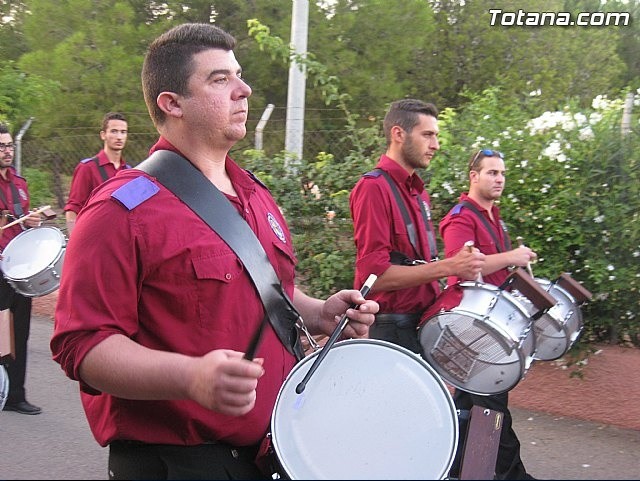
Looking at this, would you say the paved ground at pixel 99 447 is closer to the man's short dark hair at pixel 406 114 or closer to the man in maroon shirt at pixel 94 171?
the man in maroon shirt at pixel 94 171

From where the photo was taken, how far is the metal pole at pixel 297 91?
7.53 meters

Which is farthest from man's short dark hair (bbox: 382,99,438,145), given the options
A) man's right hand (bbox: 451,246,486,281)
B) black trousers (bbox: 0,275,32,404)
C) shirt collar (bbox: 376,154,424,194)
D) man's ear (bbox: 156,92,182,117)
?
black trousers (bbox: 0,275,32,404)

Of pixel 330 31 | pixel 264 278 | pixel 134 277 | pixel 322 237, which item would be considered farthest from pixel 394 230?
pixel 330 31

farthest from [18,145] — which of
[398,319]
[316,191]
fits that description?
[398,319]

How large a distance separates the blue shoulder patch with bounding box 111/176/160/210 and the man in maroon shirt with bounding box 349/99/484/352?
1939 millimetres

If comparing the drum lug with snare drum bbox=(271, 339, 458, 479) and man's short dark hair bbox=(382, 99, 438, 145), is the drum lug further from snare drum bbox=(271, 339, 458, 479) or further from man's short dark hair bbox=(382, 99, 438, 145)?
snare drum bbox=(271, 339, 458, 479)

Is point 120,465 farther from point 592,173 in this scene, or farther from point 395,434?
point 592,173

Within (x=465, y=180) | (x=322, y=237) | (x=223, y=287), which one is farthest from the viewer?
(x=322, y=237)

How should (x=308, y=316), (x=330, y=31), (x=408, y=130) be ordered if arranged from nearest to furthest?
(x=308, y=316) < (x=408, y=130) < (x=330, y=31)

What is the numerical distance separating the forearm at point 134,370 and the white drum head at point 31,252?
3888mm

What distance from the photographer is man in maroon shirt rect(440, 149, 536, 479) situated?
13.3 ft

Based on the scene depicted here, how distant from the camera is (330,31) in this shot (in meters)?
12.9

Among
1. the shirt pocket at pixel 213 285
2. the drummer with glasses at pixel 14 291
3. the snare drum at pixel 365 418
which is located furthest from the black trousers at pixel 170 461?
the drummer with glasses at pixel 14 291

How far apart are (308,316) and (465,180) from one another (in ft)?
12.8
